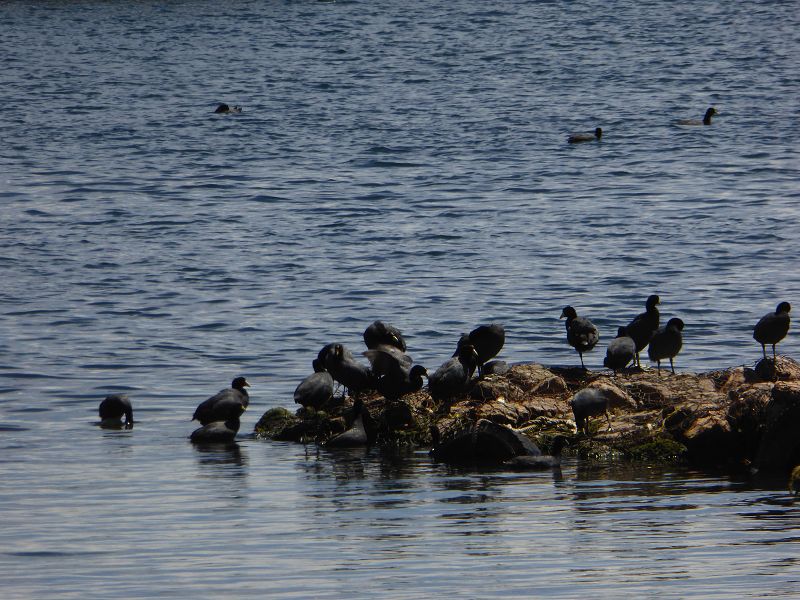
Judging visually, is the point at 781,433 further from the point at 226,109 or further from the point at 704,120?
the point at 226,109

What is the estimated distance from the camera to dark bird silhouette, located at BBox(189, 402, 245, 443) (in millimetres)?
18359

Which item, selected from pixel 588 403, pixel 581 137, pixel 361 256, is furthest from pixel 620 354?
pixel 581 137

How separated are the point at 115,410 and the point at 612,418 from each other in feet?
23.7

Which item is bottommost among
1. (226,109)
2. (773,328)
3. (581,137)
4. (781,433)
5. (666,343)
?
(781,433)

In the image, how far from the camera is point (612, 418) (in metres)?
17.3

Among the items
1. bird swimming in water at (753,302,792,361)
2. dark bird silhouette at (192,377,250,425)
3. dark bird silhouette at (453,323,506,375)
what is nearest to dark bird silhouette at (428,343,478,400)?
dark bird silhouette at (453,323,506,375)

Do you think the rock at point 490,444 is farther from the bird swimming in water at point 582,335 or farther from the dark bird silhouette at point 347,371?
the bird swimming in water at point 582,335

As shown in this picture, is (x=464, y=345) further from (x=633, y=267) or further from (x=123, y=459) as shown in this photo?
(x=633, y=267)

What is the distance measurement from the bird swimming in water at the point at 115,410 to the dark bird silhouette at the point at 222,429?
161cm

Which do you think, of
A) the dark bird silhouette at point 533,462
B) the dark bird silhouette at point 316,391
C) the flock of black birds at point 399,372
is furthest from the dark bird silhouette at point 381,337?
the dark bird silhouette at point 533,462

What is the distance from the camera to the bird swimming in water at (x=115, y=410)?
20.0 meters

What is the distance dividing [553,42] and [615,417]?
Result: 64.7 m

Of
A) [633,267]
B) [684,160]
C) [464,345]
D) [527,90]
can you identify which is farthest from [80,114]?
[464,345]

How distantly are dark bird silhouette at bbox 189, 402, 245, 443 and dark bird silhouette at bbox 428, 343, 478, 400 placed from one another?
2.76m
